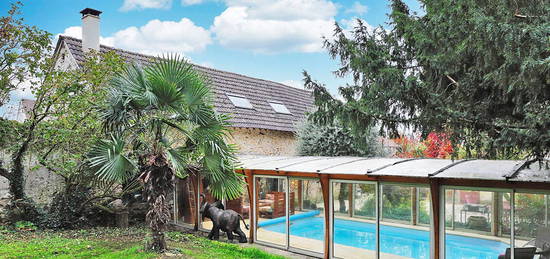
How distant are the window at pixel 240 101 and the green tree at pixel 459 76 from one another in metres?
9.43

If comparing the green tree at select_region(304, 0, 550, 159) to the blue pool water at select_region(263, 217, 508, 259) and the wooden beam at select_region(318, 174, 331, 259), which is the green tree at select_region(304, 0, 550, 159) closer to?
the blue pool water at select_region(263, 217, 508, 259)

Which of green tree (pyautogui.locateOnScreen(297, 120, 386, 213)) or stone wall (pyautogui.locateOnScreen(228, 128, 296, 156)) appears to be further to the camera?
stone wall (pyautogui.locateOnScreen(228, 128, 296, 156))

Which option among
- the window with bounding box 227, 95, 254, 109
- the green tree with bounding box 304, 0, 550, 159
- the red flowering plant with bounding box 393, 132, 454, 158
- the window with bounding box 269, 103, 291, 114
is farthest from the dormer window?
the green tree with bounding box 304, 0, 550, 159

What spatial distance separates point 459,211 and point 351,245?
8.51 feet

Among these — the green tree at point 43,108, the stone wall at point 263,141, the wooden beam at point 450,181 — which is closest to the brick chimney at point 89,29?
the green tree at point 43,108

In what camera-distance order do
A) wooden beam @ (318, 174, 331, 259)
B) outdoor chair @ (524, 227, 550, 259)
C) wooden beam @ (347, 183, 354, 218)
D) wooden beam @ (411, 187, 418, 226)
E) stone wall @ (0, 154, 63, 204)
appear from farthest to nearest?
stone wall @ (0, 154, 63, 204) < wooden beam @ (318, 174, 331, 259) < wooden beam @ (347, 183, 354, 218) < wooden beam @ (411, 187, 418, 226) < outdoor chair @ (524, 227, 550, 259)

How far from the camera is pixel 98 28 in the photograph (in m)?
14.8

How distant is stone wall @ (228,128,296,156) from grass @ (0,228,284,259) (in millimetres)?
5501

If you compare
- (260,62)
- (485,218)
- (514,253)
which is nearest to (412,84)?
(485,218)

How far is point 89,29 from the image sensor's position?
14.5 meters

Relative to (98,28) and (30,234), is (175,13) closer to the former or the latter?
(98,28)

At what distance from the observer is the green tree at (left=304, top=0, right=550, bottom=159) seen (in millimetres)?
4410

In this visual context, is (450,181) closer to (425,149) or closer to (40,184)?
(425,149)

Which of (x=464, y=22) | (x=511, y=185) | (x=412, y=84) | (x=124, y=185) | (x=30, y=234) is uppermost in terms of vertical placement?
(x=464, y=22)
